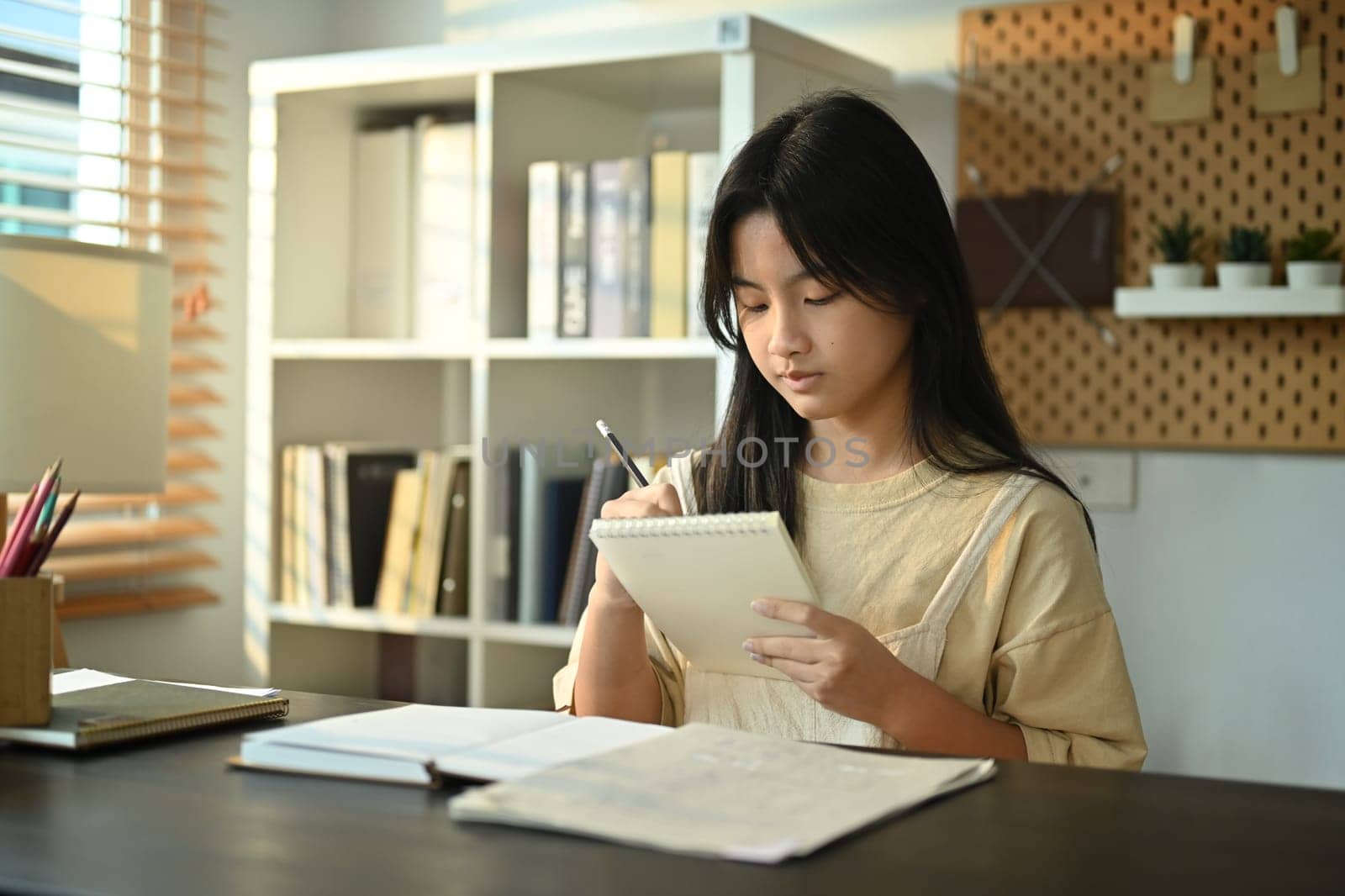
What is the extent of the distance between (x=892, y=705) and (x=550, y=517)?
4.16ft

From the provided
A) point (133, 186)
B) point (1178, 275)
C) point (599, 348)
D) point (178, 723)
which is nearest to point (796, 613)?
point (178, 723)

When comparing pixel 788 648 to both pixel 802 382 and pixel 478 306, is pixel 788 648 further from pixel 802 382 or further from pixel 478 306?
pixel 478 306

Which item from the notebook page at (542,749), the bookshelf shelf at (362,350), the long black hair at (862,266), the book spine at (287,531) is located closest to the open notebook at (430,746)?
the notebook page at (542,749)

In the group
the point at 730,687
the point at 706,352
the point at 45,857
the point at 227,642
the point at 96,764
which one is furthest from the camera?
the point at 227,642

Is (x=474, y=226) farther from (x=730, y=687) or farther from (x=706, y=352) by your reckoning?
(x=730, y=687)

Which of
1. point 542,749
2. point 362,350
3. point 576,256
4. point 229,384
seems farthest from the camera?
point 229,384

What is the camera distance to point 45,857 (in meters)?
0.73

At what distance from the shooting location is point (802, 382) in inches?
52.5

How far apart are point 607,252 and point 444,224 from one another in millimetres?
364

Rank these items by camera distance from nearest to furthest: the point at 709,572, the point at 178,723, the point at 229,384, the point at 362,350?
the point at 178,723 < the point at 709,572 < the point at 362,350 < the point at 229,384

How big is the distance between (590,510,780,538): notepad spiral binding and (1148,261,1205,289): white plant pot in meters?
1.31

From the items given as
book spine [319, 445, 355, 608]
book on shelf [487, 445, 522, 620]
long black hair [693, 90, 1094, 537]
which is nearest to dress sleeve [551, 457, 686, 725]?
long black hair [693, 90, 1094, 537]

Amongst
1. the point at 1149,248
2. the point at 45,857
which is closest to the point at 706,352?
the point at 1149,248

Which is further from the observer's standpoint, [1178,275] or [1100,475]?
[1100,475]
